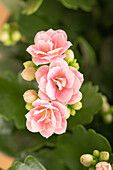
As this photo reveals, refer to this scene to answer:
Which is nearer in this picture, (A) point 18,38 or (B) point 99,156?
(B) point 99,156

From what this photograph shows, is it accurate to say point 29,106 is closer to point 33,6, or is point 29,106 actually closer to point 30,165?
point 30,165

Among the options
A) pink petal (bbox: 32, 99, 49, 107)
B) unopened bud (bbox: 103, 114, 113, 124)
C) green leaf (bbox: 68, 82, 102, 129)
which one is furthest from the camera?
unopened bud (bbox: 103, 114, 113, 124)

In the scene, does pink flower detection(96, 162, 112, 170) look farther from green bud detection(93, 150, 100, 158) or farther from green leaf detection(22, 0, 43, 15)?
green leaf detection(22, 0, 43, 15)

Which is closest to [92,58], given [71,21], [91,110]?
[71,21]

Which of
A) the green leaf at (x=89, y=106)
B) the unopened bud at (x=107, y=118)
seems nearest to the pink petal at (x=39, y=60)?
the green leaf at (x=89, y=106)

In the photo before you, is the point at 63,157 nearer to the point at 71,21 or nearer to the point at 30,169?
the point at 30,169

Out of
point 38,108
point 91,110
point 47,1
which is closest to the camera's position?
point 38,108

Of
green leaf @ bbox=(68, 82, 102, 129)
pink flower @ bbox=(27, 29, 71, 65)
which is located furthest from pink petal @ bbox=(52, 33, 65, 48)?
green leaf @ bbox=(68, 82, 102, 129)
